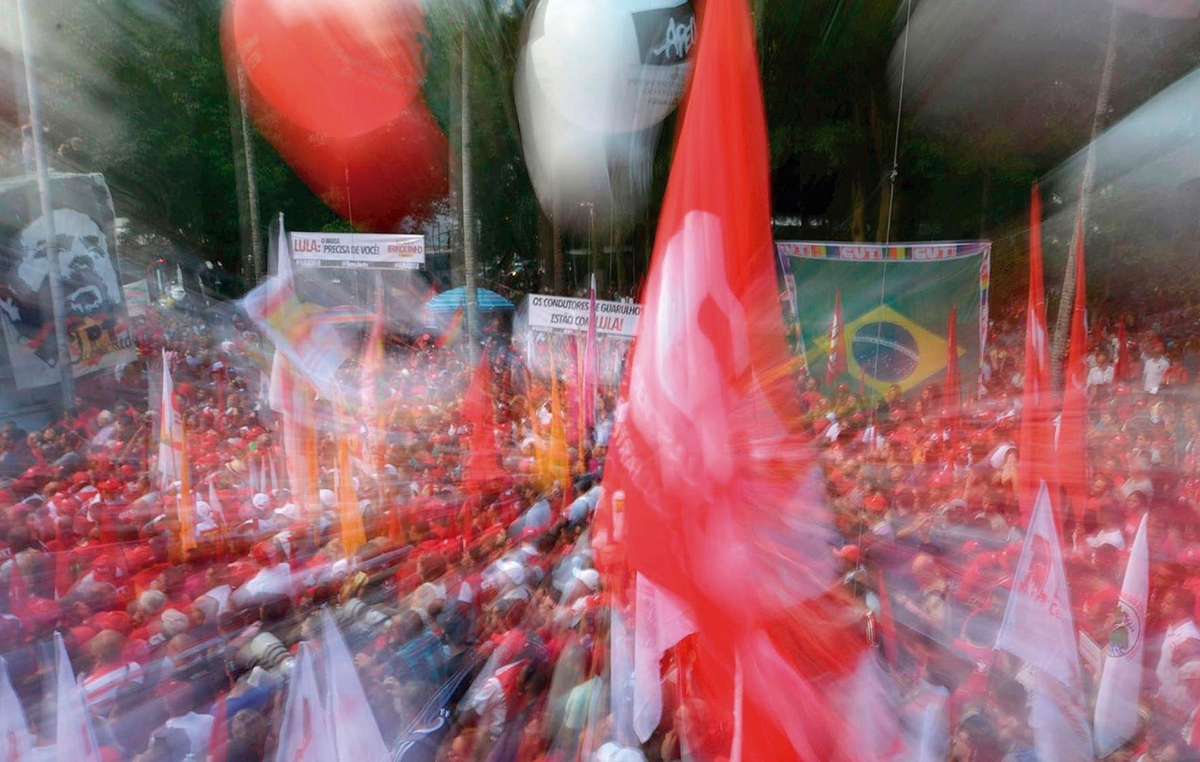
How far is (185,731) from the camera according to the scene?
2730 mm

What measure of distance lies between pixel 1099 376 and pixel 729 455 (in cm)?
770

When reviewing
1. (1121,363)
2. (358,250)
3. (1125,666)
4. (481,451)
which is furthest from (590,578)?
(1121,363)

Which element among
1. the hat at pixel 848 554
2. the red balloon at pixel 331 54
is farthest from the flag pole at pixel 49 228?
the hat at pixel 848 554

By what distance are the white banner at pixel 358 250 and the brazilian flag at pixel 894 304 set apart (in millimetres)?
4099

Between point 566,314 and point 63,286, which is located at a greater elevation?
point 63,286

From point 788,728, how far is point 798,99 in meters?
6.26

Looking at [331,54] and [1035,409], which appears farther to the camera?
[331,54]

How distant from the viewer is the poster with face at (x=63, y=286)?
768 centimetres

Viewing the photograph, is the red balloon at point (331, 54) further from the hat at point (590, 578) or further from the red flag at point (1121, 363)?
the red flag at point (1121, 363)

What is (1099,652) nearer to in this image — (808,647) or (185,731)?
(808,647)

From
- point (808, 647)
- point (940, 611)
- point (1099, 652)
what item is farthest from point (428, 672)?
point (1099, 652)

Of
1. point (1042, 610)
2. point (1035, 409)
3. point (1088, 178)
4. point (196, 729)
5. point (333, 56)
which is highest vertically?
point (333, 56)

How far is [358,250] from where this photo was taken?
6.59m

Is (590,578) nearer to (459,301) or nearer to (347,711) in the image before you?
(347,711)
